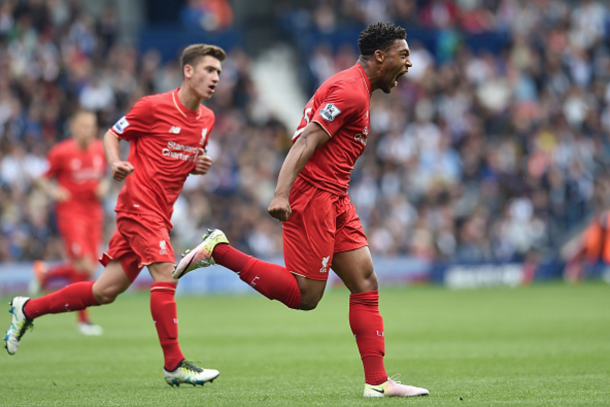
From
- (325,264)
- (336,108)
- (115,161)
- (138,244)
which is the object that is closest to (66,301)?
(138,244)

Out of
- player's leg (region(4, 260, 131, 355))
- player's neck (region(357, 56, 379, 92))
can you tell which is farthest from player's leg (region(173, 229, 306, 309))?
player's neck (region(357, 56, 379, 92))

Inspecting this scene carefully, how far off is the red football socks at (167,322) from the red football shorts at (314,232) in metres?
1.28

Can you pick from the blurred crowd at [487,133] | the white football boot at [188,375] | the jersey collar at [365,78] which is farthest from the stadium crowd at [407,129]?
the jersey collar at [365,78]

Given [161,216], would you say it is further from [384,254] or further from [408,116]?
[408,116]

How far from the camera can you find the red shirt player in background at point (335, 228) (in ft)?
21.9

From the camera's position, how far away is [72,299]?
8.16 m

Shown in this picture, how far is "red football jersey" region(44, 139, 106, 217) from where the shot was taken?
13.2 meters

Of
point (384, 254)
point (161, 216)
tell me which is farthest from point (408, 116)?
point (161, 216)

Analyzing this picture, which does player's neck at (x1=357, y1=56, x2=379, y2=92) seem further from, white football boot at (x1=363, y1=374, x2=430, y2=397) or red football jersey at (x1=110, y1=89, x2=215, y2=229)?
white football boot at (x1=363, y1=374, x2=430, y2=397)

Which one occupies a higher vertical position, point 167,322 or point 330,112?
point 330,112

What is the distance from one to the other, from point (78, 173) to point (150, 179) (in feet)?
18.4

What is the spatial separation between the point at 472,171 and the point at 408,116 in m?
2.34

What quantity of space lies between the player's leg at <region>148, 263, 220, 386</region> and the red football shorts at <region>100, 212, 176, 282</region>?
9 centimetres

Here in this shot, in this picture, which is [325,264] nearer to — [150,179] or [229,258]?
[229,258]
